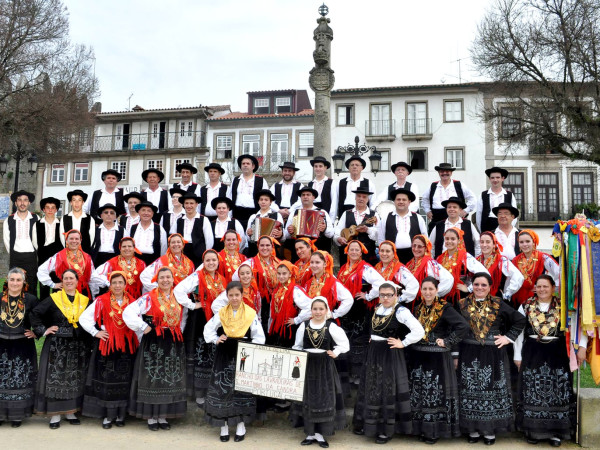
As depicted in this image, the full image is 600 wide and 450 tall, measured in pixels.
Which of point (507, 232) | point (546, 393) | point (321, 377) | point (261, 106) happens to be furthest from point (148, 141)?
point (546, 393)

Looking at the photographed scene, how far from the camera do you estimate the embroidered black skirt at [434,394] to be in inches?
229

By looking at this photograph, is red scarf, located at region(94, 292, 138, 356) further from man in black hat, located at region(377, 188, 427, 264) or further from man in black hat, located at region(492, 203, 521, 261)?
man in black hat, located at region(492, 203, 521, 261)

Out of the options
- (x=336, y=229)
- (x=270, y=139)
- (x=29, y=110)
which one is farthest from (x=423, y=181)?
(x=336, y=229)

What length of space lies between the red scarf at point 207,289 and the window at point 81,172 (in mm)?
36141

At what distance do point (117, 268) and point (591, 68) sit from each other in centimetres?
1609

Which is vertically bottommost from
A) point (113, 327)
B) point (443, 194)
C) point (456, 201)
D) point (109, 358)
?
point (109, 358)

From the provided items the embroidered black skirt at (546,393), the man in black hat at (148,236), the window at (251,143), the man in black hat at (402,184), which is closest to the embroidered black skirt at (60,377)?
the man in black hat at (148,236)

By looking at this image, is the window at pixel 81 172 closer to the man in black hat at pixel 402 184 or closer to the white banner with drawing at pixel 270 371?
the man in black hat at pixel 402 184

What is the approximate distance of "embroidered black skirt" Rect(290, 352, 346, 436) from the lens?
577cm

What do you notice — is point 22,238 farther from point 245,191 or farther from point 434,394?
point 434,394

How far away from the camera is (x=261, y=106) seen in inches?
1519

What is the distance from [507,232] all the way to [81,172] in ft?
124

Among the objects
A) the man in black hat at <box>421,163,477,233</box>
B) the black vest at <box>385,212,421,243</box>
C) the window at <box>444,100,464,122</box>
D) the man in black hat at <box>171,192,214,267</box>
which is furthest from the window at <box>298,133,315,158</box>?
the black vest at <box>385,212,421,243</box>

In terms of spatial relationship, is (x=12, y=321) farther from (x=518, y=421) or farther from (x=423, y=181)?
(x=423, y=181)
